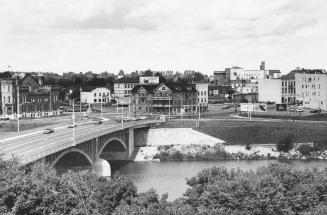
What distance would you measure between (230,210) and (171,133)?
62.7 meters

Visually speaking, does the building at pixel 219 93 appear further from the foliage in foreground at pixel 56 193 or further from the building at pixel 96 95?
the foliage in foreground at pixel 56 193

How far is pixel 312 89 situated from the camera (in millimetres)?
138250

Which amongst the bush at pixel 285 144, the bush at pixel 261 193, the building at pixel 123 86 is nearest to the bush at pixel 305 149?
the bush at pixel 285 144

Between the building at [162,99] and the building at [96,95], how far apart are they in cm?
3191

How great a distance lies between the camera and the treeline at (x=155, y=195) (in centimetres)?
3794

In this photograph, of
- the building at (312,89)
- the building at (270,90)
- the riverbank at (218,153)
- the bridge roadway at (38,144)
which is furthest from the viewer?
the building at (270,90)

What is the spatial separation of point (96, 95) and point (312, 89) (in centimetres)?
5783

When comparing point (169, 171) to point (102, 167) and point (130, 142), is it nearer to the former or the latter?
point (102, 167)

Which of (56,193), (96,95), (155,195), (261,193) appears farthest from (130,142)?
(96,95)

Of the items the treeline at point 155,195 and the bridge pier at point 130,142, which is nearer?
the treeline at point 155,195

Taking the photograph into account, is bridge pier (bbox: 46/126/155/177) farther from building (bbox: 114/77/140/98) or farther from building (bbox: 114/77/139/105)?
building (bbox: 114/77/140/98)

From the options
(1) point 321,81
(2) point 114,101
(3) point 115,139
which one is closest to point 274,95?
(1) point 321,81

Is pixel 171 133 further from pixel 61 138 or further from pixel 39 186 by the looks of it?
pixel 39 186

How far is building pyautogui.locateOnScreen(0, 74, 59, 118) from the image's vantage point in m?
113
